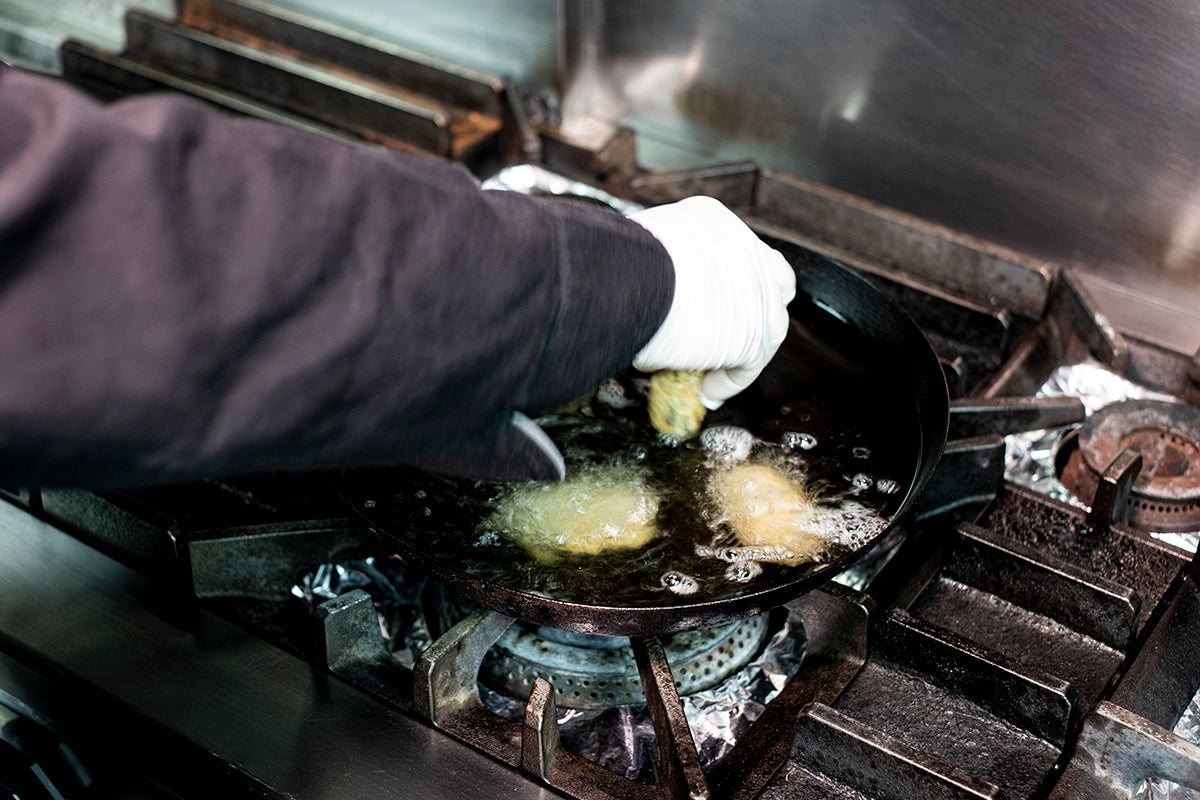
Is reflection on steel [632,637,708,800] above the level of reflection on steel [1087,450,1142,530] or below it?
below

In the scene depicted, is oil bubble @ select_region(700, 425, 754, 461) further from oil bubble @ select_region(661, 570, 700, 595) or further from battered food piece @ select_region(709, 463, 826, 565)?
oil bubble @ select_region(661, 570, 700, 595)

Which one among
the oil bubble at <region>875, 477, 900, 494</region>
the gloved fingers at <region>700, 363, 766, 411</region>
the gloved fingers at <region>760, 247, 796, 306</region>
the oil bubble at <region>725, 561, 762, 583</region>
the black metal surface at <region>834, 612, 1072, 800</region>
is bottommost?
the black metal surface at <region>834, 612, 1072, 800</region>

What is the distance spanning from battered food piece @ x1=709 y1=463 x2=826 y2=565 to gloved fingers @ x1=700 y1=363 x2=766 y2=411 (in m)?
0.08

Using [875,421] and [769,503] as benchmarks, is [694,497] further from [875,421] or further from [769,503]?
[875,421]

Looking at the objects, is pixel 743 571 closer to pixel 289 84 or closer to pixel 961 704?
pixel 961 704

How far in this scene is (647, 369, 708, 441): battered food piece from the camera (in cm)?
119

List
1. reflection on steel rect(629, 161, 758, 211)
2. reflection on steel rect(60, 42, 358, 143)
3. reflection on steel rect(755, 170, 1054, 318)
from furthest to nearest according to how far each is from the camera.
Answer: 1. reflection on steel rect(60, 42, 358, 143)
2. reflection on steel rect(629, 161, 758, 211)
3. reflection on steel rect(755, 170, 1054, 318)

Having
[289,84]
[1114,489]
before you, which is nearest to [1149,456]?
[1114,489]

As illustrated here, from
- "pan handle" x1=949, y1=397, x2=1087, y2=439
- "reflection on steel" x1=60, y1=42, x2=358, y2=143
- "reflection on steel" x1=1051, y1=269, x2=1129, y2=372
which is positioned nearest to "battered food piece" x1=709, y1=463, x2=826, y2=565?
"pan handle" x1=949, y1=397, x2=1087, y2=439

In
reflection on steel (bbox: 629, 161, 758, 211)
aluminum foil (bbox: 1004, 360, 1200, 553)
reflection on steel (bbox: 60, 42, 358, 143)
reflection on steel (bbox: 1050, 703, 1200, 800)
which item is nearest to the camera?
reflection on steel (bbox: 1050, 703, 1200, 800)

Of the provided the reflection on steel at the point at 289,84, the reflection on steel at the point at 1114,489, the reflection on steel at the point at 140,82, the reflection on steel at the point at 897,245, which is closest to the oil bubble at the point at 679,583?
the reflection on steel at the point at 1114,489

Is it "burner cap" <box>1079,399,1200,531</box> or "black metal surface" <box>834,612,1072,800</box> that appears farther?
"burner cap" <box>1079,399,1200,531</box>

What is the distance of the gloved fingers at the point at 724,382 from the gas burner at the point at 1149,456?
42 centimetres

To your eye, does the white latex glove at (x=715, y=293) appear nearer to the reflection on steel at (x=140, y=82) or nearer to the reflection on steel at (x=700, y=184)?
the reflection on steel at (x=700, y=184)
